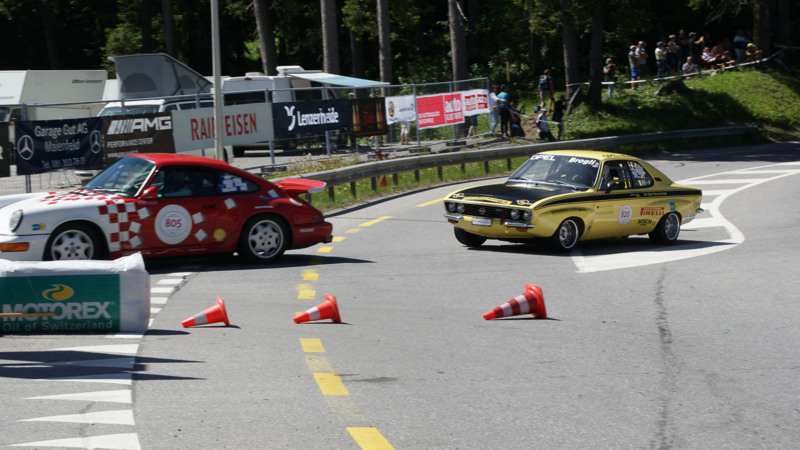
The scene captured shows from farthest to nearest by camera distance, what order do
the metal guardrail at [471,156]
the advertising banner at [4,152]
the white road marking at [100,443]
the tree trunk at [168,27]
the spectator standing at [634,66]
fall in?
the tree trunk at [168,27], the spectator standing at [634,66], the metal guardrail at [471,156], the advertising banner at [4,152], the white road marking at [100,443]

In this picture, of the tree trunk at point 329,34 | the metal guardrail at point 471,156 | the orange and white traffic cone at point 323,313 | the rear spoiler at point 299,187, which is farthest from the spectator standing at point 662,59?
the orange and white traffic cone at point 323,313

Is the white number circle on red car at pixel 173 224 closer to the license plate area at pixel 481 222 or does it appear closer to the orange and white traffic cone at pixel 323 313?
the orange and white traffic cone at pixel 323 313

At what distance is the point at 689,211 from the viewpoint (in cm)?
1412

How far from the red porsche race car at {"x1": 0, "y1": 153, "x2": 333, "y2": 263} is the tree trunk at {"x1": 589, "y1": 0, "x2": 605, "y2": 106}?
24.7 meters

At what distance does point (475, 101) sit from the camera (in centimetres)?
2931

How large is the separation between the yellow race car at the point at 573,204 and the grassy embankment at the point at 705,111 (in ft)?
54.9

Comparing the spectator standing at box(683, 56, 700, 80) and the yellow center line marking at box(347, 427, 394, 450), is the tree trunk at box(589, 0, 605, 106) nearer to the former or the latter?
the spectator standing at box(683, 56, 700, 80)

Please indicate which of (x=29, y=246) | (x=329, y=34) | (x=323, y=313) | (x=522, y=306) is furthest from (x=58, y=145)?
(x=329, y=34)

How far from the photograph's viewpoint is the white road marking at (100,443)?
463 cm

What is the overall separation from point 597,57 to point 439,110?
410 inches

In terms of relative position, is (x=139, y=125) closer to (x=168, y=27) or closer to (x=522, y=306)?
(x=522, y=306)

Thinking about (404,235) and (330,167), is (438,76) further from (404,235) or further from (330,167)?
(404,235)

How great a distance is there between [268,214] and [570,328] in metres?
4.78

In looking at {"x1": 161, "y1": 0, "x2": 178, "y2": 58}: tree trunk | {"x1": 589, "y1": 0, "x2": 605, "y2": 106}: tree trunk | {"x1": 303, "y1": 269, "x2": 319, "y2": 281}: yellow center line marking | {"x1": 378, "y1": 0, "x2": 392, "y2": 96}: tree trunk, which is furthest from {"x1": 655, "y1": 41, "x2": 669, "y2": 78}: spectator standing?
{"x1": 303, "y1": 269, "x2": 319, "y2": 281}: yellow center line marking
